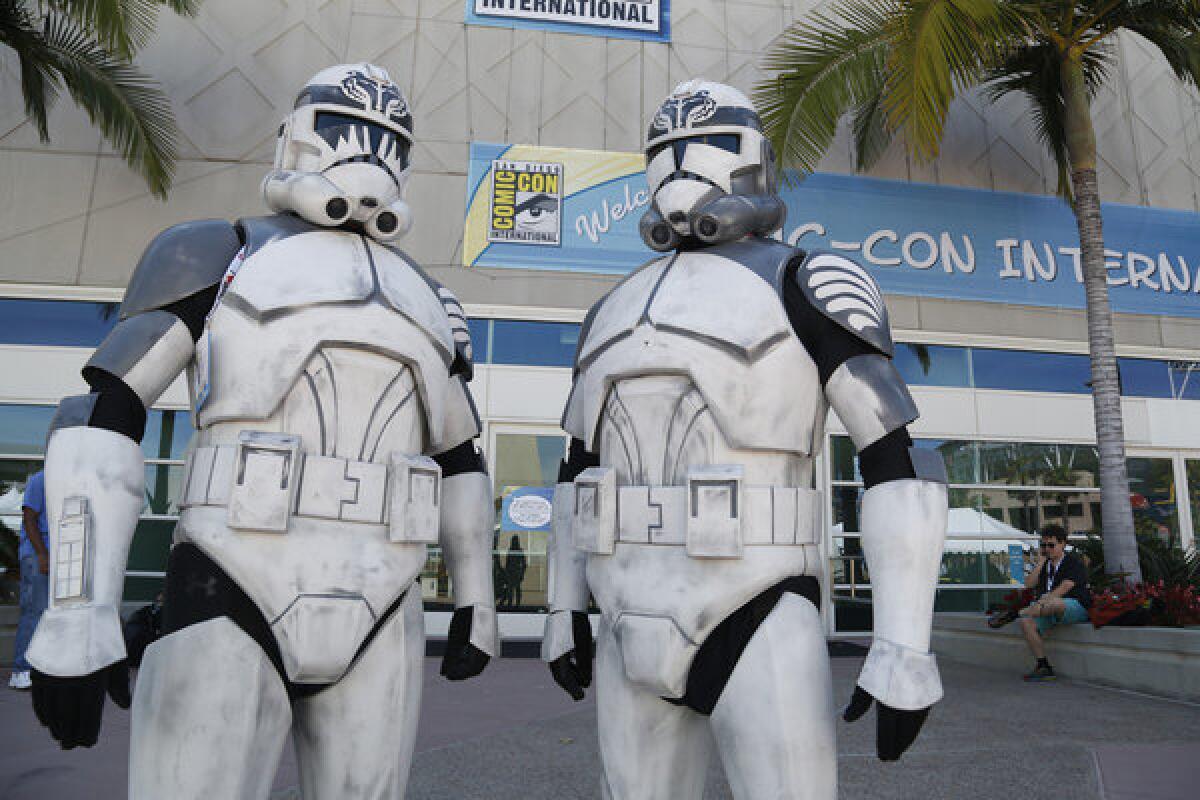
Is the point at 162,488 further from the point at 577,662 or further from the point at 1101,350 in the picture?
the point at 1101,350

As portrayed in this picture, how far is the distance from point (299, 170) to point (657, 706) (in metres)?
1.55

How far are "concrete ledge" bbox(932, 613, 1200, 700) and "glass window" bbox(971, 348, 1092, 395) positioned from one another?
332 centimetres

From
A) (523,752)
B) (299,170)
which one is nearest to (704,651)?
(299,170)

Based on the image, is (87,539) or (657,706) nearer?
(87,539)

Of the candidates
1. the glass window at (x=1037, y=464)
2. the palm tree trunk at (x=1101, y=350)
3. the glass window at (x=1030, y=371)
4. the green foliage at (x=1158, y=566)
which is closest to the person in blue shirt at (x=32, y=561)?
the green foliage at (x=1158, y=566)

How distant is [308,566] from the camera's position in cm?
174

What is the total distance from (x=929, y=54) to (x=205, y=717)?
5.88 metres

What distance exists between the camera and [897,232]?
10.0 metres

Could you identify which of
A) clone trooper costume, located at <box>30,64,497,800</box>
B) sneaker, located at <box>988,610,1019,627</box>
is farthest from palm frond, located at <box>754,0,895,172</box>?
clone trooper costume, located at <box>30,64,497,800</box>

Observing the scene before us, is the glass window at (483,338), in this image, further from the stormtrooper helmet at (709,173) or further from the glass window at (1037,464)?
the stormtrooper helmet at (709,173)

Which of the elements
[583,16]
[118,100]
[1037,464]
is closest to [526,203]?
[583,16]

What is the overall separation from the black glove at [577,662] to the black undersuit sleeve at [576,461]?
1.25 ft

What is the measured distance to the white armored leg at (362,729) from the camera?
70.7 inches

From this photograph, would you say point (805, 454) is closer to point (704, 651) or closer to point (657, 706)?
point (704, 651)
